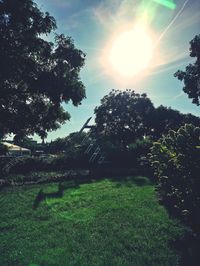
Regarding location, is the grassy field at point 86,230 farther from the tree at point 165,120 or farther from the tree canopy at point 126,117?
the tree at point 165,120

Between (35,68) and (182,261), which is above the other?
(35,68)

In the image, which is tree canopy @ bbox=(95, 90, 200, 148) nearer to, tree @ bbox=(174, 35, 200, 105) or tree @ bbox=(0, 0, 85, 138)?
tree @ bbox=(174, 35, 200, 105)

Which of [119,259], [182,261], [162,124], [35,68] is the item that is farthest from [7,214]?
A: [162,124]

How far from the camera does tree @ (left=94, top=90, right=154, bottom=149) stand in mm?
64500

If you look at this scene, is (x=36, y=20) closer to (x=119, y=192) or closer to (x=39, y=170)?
(x=39, y=170)

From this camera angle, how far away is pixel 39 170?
25.8 m

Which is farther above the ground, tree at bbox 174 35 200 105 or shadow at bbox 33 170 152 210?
tree at bbox 174 35 200 105

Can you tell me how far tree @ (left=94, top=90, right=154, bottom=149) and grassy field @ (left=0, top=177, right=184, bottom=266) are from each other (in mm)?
49238

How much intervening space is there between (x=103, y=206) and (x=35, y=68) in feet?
53.4

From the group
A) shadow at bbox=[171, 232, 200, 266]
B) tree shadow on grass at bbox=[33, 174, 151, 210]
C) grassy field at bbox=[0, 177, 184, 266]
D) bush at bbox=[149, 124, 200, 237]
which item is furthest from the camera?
tree shadow on grass at bbox=[33, 174, 151, 210]

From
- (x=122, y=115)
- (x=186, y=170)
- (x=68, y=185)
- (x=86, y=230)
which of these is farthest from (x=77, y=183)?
(x=122, y=115)

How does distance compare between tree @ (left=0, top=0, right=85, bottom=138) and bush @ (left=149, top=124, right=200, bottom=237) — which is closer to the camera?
bush @ (left=149, top=124, right=200, bottom=237)

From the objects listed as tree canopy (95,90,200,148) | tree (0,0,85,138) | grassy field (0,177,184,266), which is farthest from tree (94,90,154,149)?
grassy field (0,177,184,266)

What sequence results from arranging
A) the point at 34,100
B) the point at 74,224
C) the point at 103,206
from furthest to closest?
the point at 34,100, the point at 103,206, the point at 74,224
